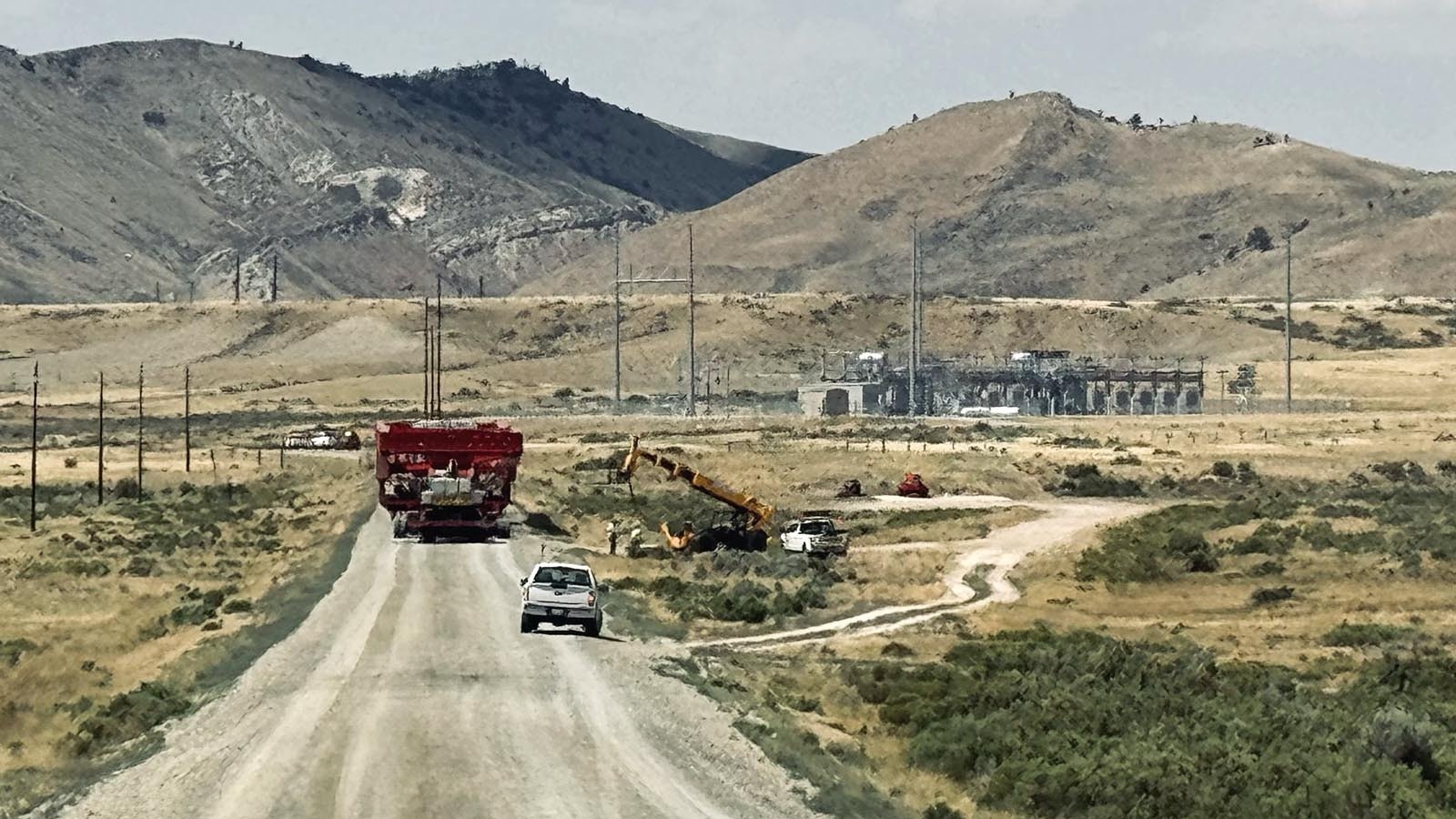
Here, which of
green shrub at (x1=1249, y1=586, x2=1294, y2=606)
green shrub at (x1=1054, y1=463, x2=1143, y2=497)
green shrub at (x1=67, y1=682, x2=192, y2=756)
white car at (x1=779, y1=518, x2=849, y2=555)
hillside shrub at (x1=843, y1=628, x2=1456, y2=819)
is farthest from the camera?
green shrub at (x1=1054, y1=463, x2=1143, y2=497)

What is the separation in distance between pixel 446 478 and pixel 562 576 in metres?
24.6

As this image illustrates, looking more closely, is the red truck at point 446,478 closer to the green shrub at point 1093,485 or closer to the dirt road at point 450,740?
the dirt road at point 450,740

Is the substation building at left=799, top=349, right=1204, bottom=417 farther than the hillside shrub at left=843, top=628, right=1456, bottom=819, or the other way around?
the substation building at left=799, top=349, right=1204, bottom=417

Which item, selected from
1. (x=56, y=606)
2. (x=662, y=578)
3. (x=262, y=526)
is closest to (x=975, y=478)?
(x=262, y=526)

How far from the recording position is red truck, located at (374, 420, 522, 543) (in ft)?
212

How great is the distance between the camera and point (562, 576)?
42.3 metres

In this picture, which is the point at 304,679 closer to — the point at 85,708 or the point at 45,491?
the point at 85,708

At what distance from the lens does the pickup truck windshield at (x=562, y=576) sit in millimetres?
42094

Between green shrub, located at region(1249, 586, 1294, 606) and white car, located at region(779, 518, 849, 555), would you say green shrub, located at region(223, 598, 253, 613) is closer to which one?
white car, located at region(779, 518, 849, 555)

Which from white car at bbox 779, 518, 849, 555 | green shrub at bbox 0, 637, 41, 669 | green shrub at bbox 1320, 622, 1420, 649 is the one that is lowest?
green shrub at bbox 0, 637, 41, 669

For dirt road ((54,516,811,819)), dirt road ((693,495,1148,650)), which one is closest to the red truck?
dirt road ((693,495,1148,650))

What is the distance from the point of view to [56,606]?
58281 mm

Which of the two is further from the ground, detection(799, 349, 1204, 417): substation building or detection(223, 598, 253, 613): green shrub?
detection(799, 349, 1204, 417): substation building

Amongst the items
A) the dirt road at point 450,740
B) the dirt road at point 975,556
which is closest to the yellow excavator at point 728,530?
the dirt road at point 975,556
